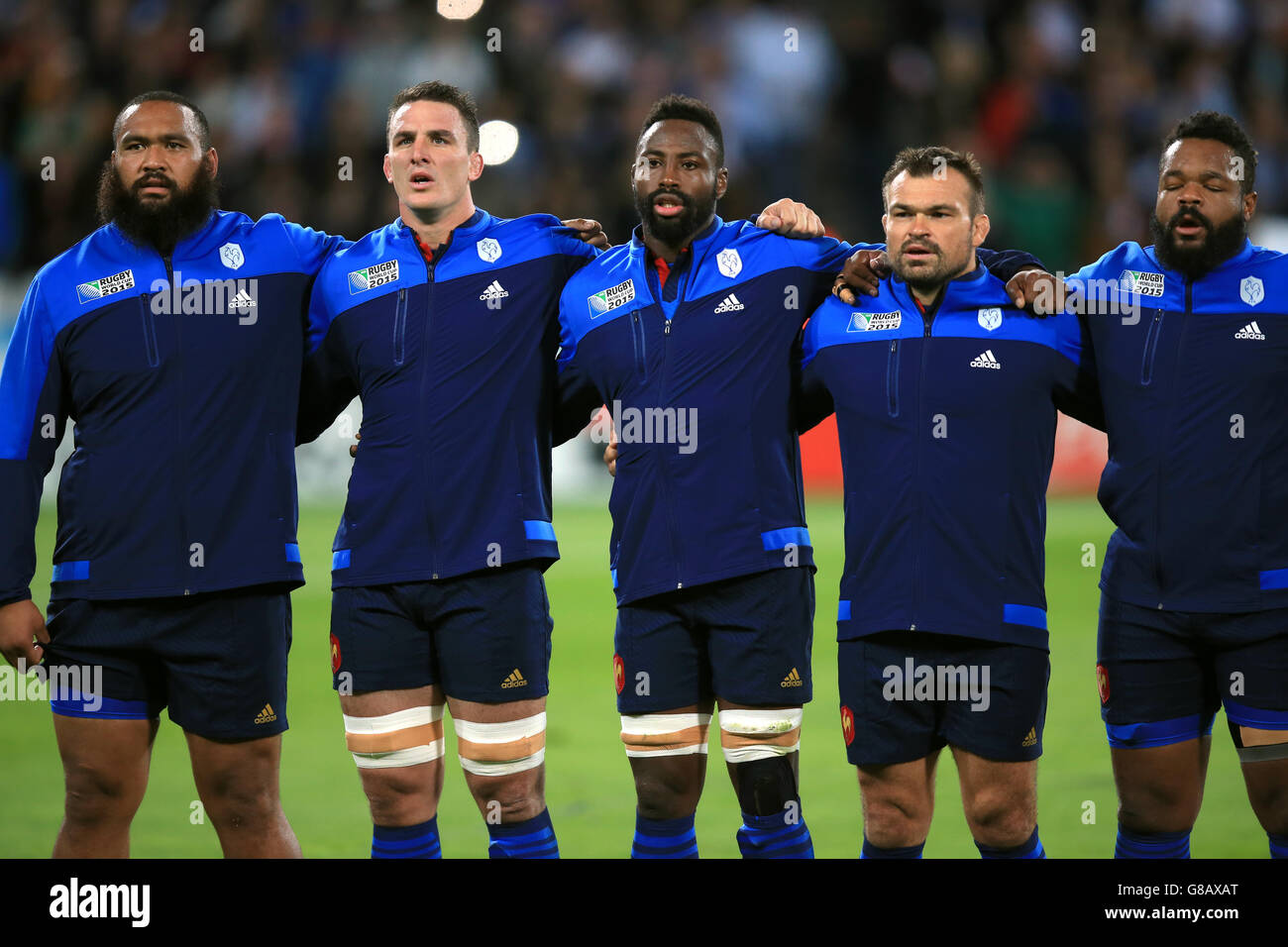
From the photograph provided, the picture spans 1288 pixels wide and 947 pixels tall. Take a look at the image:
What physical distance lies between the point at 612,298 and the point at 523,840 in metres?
1.85

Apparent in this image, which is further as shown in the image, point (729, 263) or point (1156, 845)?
point (729, 263)

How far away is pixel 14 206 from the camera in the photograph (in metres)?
15.6

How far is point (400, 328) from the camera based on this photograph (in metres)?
5.57

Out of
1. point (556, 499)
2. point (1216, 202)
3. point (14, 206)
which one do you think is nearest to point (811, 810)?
point (1216, 202)

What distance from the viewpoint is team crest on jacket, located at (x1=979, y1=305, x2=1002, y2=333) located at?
528 centimetres

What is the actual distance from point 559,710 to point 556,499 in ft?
21.7

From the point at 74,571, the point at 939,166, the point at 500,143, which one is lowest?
the point at 74,571

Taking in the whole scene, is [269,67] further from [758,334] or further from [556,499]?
[758,334]

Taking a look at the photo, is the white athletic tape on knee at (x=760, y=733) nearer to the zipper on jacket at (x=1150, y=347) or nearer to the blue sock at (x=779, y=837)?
the blue sock at (x=779, y=837)

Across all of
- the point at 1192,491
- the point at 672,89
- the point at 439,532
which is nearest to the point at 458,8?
the point at 672,89

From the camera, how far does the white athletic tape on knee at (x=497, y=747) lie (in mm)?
5441

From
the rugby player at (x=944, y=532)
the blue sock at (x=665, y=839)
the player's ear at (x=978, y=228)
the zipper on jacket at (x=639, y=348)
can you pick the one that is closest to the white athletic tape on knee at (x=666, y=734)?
the blue sock at (x=665, y=839)

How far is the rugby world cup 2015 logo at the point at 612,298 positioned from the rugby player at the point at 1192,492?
4.32 ft

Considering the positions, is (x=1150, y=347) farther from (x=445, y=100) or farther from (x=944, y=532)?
(x=445, y=100)
